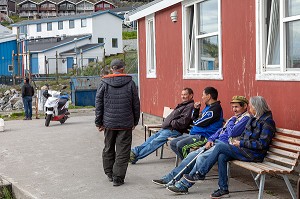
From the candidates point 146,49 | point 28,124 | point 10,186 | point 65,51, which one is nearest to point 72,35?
point 65,51

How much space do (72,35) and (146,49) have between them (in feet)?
199

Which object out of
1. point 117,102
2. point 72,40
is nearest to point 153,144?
point 117,102

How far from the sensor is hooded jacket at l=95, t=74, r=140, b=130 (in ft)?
26.5

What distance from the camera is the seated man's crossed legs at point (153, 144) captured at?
921 centimetres

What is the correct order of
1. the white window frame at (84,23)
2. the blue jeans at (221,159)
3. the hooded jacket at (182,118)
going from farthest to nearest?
the white window frame at (84,23) → the hooded jacket at (182,118) → the blue jeans at (221,159)

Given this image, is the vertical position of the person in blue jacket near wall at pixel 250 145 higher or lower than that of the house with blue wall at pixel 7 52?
lower

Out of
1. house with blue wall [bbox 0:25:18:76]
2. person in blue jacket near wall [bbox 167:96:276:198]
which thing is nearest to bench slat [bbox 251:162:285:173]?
person in blue jacket near wall [bbox 167:96:276:198]

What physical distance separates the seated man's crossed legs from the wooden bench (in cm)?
237

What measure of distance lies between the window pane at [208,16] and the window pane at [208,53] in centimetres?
17

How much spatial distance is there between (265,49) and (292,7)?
819mm

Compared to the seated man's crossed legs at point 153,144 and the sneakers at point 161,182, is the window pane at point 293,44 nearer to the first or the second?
the sneakers at point 161,182

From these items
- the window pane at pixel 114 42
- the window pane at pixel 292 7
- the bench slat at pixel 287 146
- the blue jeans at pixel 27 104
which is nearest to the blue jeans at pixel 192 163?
the bench slat at pixel 287 146

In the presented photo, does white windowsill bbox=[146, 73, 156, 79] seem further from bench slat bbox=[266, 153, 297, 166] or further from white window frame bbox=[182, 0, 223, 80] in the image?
bench slat bbox=[266, 153, 297, 166]

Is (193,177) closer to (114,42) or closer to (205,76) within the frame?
(205,76)
